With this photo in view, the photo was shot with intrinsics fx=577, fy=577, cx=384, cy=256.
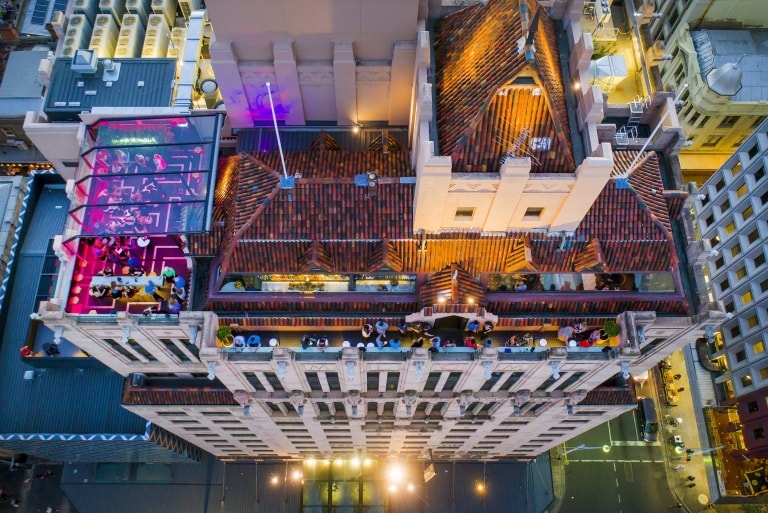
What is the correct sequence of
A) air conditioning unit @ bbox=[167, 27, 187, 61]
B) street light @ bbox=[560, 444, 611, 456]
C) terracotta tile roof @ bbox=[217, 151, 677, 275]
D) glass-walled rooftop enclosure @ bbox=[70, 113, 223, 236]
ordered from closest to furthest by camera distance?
terracotta tile roof @ bbox=[217, 151, 677, 275], glass-walled rooftop enclosure @ bbox=[70, 113, 223, 236], air conditioning unit @ bbox=[167, 27, 187, 61], street light @ bbox=[560, 444, 611, 456]

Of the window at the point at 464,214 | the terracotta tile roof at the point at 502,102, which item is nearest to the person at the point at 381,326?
the window at the point at 464,214

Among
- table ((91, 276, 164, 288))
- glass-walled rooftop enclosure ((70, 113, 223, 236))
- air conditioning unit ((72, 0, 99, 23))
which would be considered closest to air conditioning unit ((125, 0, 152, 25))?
air conditioning unit ((72, 0, 99, 23))

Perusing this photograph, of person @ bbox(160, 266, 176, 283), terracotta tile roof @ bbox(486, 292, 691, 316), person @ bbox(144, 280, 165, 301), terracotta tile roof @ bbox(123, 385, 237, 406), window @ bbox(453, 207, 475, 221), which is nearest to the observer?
window @ bbox(453, 207, 475, 221)

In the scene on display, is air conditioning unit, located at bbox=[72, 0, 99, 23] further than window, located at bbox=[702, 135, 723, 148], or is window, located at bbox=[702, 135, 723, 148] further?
window, located at bbox=[702, 135, 723, 148]

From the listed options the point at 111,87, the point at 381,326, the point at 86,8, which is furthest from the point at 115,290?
the point at 86,8

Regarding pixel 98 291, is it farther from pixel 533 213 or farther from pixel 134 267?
pixel 533 213

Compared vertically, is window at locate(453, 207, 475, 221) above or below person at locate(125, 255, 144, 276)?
above

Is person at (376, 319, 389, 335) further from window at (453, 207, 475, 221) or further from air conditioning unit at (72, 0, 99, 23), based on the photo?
air conditioning unit at (72, 0, 99, 23)

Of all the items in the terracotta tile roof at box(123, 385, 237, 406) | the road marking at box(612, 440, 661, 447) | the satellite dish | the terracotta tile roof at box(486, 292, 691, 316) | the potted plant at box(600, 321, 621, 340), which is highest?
the satellite dish
